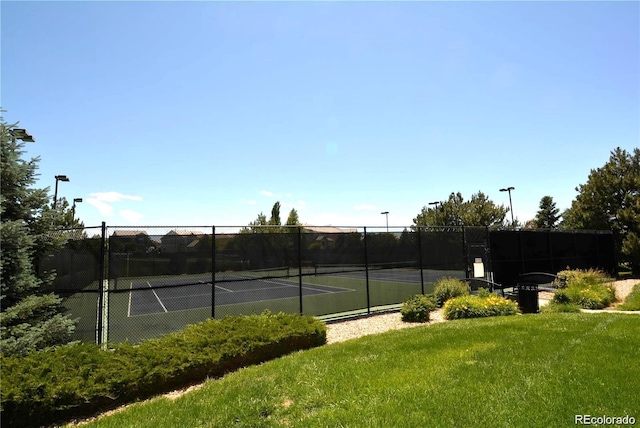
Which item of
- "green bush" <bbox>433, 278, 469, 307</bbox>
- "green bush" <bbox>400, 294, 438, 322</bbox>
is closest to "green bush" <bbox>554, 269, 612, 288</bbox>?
"green bush" <bbox>433, 278, 469, 307</bbox>

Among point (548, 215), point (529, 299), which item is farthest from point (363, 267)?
point (548, 215)

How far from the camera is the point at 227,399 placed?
4246 mm

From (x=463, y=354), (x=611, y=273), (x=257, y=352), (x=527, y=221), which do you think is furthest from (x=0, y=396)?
(x=527, y=221)

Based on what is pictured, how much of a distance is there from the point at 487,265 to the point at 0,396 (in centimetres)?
1455

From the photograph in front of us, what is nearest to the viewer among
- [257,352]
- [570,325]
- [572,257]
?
[257,352]

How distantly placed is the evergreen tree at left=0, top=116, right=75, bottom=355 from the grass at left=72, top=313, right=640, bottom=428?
2114mm

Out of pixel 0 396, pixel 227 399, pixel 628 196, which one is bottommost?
pixel 227 399

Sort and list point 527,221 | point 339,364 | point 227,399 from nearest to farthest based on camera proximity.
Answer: point 227,399 < point 339,364 < point 527,221

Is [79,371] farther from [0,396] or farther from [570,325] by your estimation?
[570,325]

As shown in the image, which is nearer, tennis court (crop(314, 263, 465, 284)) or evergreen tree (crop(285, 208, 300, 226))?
tennis court (crop(314, 263, 465, 284))

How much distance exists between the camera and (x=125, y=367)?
4773 mm

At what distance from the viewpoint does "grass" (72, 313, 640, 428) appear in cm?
348

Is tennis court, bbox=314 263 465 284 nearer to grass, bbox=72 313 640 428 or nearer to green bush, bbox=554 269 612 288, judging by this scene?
green bush, bbox=554 269 612 288

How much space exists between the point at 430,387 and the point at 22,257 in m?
5.98
